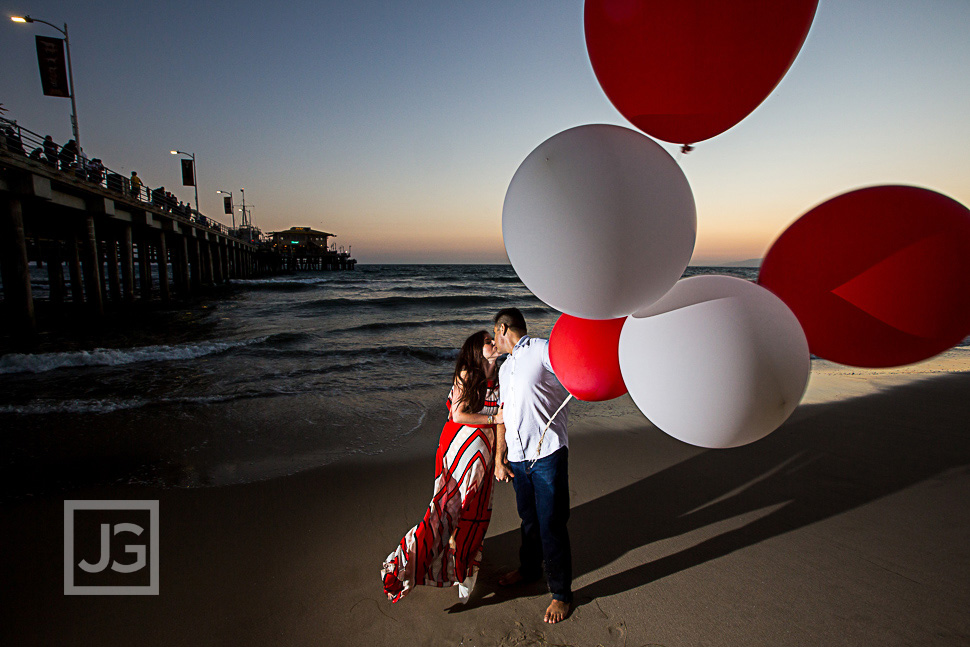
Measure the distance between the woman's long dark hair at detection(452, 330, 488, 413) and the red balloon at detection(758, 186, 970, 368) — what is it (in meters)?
1.64

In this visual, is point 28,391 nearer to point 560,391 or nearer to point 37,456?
point 37,456

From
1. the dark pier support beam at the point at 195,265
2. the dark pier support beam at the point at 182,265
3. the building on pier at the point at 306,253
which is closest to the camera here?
the dark pier support beam at the point at 182,265

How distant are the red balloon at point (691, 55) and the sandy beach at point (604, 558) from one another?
267cm

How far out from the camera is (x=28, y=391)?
7.89 m

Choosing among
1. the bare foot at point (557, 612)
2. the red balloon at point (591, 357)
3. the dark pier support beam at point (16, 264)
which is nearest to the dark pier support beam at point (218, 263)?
the dark pier support beam at point (16, 264)

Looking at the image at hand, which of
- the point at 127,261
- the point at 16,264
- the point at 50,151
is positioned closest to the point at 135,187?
the point at 127,261

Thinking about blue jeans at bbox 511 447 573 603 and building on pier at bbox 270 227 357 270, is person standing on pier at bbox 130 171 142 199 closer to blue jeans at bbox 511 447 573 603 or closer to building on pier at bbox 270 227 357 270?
blue jeans at bbox 511 447 573 603

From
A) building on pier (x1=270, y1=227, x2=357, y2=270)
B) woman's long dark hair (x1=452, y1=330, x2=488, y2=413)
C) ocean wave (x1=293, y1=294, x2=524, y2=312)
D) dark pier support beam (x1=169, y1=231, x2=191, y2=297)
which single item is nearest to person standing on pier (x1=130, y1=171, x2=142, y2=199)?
dark pier support beam (x1=169, y1=231, x2=191, y2=297)

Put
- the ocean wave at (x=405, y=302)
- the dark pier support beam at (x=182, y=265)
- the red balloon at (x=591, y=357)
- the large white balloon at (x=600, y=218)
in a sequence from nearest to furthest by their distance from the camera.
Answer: the large white balloon at (x=600, y=218)
the red balloon at (x=591, y=357)
the ocean wave at (x=405, y=302)
the dark pier support beam at (x=182, y=265)

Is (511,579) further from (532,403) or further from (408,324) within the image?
(408,324)

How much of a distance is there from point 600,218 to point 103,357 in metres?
13.3

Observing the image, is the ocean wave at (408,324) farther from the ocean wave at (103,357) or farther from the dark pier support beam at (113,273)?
the dark pier support beam at (113,273)

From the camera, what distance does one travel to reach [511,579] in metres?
2.82

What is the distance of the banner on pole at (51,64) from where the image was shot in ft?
47.8
